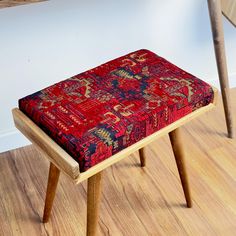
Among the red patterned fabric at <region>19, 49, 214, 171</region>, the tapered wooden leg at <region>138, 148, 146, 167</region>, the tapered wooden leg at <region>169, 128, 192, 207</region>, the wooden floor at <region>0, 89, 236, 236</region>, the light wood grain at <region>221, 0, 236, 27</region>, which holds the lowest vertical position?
the wooden floor at <region>0, 89, 236, 236</region>

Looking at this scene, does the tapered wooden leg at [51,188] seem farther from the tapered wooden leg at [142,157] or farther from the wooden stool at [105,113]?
the tapered wooden leg at [142,157]

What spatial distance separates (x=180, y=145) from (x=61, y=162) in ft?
1.25

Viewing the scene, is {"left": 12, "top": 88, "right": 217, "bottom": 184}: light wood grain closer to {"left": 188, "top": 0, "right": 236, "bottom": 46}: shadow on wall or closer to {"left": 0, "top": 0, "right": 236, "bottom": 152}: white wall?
{"left": 0, "top": 0, "right": 236, "bottom": 152}: white wall

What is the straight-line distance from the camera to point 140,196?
1416 mm

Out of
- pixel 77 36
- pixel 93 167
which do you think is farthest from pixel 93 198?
pixel 77 36

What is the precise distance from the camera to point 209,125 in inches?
66.8

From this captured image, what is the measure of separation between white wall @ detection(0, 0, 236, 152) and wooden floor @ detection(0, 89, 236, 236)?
0.62ft

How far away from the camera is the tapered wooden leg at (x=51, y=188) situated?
3.93 feet

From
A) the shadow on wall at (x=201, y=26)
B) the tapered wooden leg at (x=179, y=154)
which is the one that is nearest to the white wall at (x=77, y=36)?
the shadow on wall at (x=201, y=26)

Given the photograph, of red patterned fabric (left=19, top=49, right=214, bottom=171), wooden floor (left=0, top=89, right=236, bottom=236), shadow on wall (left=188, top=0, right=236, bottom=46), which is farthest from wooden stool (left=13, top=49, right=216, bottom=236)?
shadow on wall (left=188, top=0, right=236, bottom=46)

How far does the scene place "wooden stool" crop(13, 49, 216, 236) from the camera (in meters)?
0.95

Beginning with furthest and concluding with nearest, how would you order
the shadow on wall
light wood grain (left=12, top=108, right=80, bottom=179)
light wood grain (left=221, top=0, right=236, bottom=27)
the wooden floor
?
the shadow on wall → light wood grain (left=221, top=0, right=236, bottom=27) → the wooden floor → light wood grain (left=12, top=108, right=80, bottom=179)

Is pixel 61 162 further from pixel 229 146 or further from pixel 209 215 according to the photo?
pixel 229 146

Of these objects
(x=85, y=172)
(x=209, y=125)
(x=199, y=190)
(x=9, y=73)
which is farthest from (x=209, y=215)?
(x=9, y=73)
